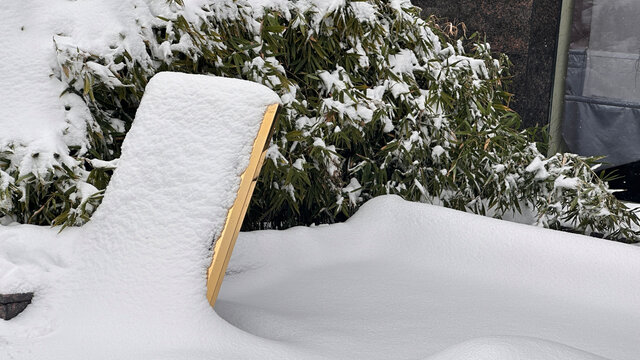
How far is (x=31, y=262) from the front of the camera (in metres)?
1.54

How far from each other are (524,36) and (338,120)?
277 cm

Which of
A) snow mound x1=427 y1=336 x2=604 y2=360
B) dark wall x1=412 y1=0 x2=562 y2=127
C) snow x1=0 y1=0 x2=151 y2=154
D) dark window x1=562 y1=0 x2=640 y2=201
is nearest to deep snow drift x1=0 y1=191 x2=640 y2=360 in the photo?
snow mound x1=427 y1=336 x2=604 y2=360

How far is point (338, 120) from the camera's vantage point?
2568 mm

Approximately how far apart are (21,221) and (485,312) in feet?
4.36

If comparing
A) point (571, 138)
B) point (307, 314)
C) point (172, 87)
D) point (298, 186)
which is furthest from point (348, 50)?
point (571, 138)

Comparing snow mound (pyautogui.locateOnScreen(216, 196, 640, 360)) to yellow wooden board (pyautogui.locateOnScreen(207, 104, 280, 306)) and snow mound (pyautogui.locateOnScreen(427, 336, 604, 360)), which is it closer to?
yellow wooden board (pyautogui.locateOnScreen(207, 104, 280, 306))

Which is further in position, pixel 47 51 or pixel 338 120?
pixel 338 120

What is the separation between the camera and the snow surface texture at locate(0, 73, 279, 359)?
136 cm

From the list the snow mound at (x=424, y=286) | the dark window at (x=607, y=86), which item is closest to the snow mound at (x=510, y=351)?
the snow mound at (x=424, y=286)

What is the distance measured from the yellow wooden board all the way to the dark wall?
3564mm

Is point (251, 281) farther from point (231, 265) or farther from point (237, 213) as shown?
point (237, 213)

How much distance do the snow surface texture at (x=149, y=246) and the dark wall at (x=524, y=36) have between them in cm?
356

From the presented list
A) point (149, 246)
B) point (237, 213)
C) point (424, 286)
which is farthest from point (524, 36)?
point (149, 246)

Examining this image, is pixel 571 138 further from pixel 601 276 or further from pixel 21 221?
pixel 21 221
